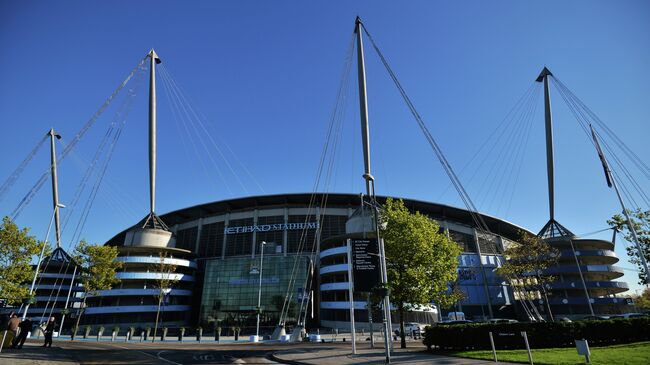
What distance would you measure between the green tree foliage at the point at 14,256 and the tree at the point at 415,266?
129 feet

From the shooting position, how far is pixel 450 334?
2236cm

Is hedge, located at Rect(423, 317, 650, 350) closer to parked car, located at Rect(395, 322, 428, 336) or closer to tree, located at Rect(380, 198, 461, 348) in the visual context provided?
tree, located at Rect(380, 198, 461, 348)

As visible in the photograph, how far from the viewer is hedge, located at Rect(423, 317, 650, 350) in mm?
Result: 20812

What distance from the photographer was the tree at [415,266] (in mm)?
26641

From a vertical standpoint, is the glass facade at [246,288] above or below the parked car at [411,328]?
above

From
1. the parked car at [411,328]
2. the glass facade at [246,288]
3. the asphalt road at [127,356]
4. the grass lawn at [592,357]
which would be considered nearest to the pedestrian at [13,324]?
the asphalt road at [127,356]

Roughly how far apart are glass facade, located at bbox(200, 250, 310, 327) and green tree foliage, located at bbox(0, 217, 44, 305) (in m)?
36.1

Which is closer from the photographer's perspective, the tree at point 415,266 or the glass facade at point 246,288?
the tree at point 415,266

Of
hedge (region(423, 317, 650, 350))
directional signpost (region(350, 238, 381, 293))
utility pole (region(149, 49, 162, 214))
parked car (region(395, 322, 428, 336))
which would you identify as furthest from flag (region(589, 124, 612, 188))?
utility pole (region(149, 49, 162, 214))

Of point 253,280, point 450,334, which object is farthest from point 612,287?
point 253,280

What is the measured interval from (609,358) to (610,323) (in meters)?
8.31

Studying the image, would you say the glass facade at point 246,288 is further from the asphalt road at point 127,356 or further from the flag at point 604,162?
the flag at point 604,162

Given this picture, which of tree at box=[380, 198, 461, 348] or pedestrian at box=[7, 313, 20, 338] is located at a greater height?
tree at box=[380, 198, 461, 348]

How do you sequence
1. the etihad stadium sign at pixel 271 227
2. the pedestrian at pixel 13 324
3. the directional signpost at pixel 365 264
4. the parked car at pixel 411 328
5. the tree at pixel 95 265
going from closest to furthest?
the directional signpost at pixel 365 264, the pedestrian at pixel 13 324, the parked car at pixel 411 328, the tree at pixel 95 265, the etihad stadium sign at pixel 271 227
